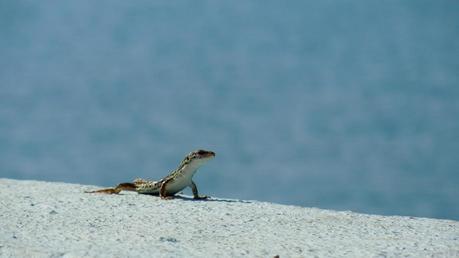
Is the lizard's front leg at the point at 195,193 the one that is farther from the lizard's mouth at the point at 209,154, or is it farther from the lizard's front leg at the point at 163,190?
the lizard's mouth at the point at 209,154

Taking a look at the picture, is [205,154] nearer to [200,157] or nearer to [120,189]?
[200,157]

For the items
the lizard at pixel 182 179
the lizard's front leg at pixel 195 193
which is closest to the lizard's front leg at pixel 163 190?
the lizard at pixel 182 179

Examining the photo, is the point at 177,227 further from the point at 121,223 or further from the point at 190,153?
the point at 190,153

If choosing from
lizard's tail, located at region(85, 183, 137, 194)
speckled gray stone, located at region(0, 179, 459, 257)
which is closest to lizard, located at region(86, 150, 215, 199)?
lizard's tail, located at region(85, 183, 137, 194)

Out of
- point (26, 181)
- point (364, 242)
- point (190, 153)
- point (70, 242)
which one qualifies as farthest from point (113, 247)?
point (26, 181)

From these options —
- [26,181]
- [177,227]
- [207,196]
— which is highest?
[26,181]

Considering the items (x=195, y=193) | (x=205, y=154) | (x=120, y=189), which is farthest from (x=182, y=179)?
(x=120, y=189)

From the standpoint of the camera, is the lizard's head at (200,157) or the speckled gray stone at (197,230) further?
the lizard's head at (200,157)

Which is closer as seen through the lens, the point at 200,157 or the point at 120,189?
the point at 200,157

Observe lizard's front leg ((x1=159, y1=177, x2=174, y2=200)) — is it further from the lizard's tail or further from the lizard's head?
the lizard's tail
